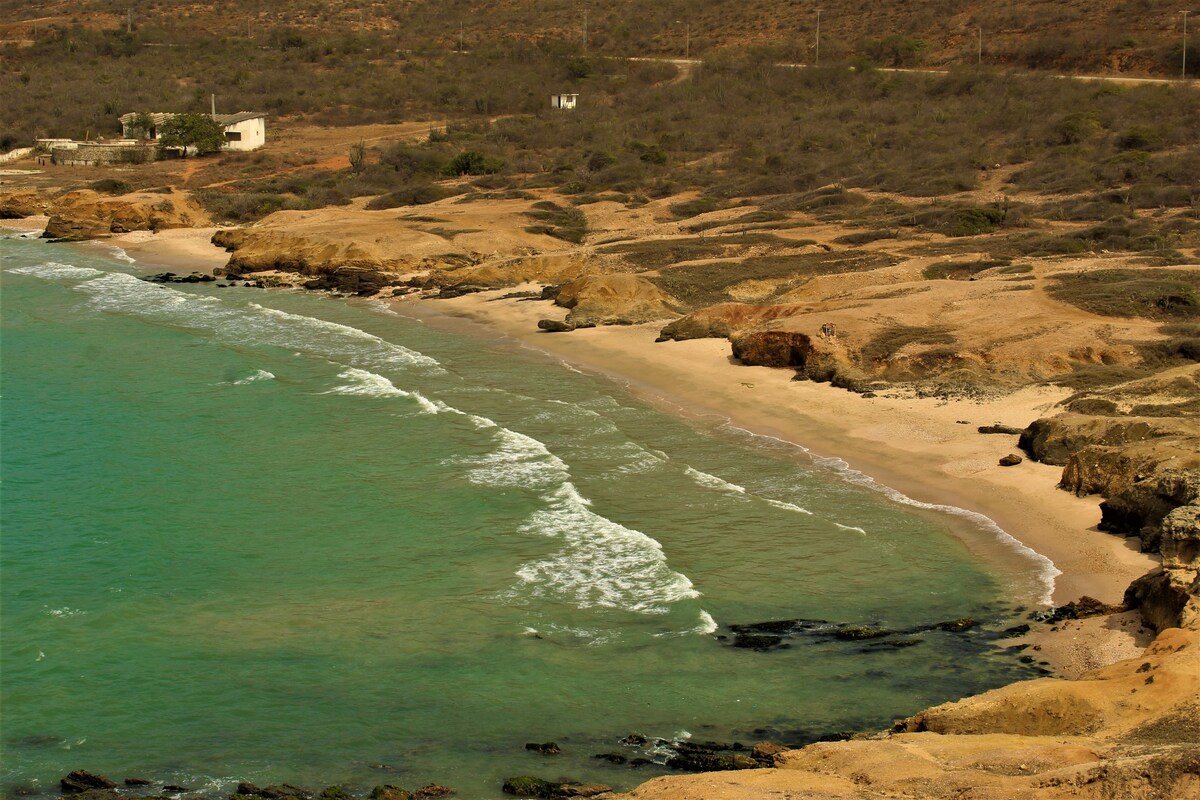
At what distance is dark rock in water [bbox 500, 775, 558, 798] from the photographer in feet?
40.4

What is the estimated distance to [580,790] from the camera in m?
12.2

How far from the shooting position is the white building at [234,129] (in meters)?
65.6

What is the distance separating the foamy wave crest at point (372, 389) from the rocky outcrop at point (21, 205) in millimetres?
33379

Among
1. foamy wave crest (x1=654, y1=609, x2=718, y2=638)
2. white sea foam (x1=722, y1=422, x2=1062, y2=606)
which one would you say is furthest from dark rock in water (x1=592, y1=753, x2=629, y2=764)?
white sea foam (x1=722, y1=422, x2=1062, y2=606)

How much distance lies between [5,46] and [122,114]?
23.0 metres

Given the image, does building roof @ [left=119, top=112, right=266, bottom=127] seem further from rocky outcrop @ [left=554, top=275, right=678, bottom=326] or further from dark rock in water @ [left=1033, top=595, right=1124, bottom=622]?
dark rock in water @ [left=1033, top=595, right=1124, bottom=622]

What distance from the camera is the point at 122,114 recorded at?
72.9m

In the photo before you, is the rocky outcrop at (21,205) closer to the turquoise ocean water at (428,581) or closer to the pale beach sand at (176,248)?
the pale beach sand at (176,248)

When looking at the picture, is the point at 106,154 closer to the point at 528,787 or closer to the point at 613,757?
the point at 613,757

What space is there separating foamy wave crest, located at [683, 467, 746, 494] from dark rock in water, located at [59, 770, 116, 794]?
36.0 ft

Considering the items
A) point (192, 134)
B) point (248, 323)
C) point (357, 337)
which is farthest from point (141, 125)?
point (357, 337)

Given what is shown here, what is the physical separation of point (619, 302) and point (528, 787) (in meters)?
23.1

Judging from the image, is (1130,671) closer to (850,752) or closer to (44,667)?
(850,752)

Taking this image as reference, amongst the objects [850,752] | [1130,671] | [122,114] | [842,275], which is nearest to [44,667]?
[850,752]
